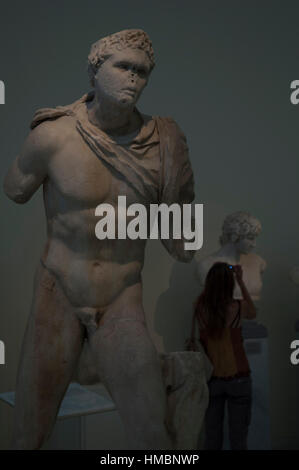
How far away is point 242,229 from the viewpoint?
17.5 feet

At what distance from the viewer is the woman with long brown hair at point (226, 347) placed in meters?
4.46

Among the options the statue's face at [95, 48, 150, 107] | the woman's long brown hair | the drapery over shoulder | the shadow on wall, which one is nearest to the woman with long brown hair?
the woman's long brown hair

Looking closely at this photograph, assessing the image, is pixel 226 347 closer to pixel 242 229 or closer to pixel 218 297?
pixel 218 297

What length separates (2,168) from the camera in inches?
194

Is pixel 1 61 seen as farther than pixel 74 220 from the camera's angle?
Yes

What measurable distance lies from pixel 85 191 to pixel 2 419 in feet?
9.75

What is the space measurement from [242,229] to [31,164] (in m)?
2.99

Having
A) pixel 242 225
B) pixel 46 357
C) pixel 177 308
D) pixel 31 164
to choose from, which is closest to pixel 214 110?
pixel 242 225

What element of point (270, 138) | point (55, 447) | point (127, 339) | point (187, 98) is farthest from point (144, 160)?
point (270, 138)

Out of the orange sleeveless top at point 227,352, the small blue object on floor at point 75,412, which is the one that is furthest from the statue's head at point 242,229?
the small blue object on floor at point 75,412

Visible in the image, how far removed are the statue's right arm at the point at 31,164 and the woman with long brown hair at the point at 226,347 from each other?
2.10 meters

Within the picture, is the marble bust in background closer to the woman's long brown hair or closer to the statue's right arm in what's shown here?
the woman's long brown hair

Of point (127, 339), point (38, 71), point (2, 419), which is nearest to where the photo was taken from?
point (127, 339)
